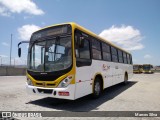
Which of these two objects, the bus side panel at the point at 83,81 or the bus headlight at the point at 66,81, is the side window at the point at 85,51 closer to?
the bus side panel at the point at 83,81

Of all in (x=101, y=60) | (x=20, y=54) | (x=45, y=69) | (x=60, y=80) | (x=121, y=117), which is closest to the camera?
(x=121, y=117)

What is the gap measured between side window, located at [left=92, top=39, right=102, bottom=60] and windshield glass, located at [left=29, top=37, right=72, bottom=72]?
1970 mm

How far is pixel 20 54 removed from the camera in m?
8.53

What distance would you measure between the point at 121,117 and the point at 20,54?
550 centimetres

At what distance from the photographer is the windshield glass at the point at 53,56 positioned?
667 centimetres

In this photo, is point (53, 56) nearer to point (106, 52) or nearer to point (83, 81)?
point (83, 81)

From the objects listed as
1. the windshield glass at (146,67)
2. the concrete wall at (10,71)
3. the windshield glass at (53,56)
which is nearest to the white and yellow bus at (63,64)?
the windshield glass at (53,56)

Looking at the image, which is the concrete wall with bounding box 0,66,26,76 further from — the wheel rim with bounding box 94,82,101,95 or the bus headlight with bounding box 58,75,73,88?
the bus headlight with bounding box 58,75,73,88

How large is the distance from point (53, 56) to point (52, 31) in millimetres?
1085

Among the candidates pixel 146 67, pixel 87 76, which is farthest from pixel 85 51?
pixel 146 67

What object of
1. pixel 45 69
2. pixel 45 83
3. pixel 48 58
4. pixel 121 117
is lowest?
pixel 121 117

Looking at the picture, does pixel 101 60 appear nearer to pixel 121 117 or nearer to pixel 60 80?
pixel 60 80

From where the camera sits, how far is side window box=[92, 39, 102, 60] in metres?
8.49

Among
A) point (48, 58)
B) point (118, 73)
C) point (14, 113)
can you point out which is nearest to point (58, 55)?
point (48, 58)
